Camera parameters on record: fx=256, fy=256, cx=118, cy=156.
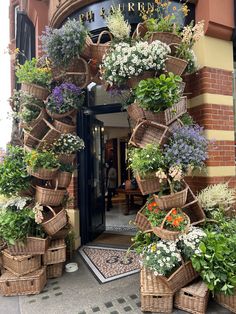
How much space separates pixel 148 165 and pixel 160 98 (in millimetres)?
751

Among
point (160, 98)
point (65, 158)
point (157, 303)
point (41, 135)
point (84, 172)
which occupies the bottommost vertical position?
point (157, 303)

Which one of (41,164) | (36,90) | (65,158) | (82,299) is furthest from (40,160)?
(82,299)

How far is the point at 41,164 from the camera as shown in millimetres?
3357

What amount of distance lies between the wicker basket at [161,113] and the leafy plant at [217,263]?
1.42 m

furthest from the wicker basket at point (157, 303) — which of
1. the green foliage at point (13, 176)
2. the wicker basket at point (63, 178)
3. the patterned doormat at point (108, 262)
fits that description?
the green foliage at point (13, 176)

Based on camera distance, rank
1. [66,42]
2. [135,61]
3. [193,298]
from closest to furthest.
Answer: [193,298], [135,61], [66,42]

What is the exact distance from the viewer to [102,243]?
4.97 m

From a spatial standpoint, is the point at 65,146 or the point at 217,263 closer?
the point at 217,263

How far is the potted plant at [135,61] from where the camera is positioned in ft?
9.61

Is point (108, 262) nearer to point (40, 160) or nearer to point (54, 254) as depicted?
point (54, 254)

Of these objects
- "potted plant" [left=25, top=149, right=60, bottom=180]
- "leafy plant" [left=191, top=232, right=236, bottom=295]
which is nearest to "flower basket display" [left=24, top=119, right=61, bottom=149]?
"potted plant" [left=25, top=149, right=60, bottom=180]

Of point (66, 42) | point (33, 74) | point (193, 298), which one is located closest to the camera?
point (193, 298)

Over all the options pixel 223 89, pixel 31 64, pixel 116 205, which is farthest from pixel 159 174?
pixel 116 205

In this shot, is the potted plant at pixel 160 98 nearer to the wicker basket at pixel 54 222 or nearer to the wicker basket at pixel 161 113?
the wicker basket at pixel 161 113
